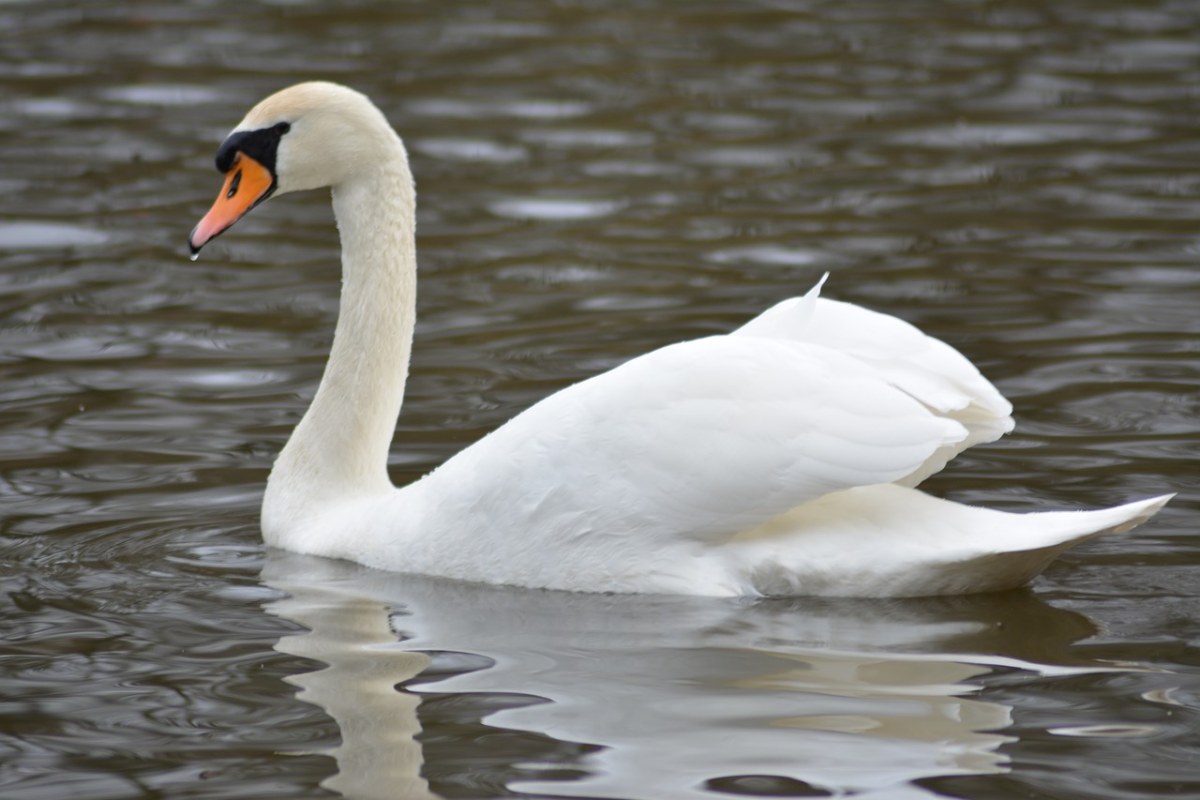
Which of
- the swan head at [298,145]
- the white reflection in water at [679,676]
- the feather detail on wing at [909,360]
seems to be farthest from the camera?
the swan head at [298,145]

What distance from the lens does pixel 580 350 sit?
31.5ft

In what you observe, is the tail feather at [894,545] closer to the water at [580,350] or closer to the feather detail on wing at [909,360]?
the water at [580,350]

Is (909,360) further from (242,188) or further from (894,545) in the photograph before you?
(242,188)

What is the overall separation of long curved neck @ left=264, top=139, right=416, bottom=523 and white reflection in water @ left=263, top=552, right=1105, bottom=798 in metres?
0.43

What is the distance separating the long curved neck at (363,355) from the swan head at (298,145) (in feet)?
0.26

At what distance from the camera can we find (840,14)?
59.9 feet

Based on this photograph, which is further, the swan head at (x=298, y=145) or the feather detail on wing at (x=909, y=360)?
the swan head at (x=298, y=145)

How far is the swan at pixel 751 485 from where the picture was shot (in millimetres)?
6047

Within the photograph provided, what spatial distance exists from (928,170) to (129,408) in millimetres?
6025

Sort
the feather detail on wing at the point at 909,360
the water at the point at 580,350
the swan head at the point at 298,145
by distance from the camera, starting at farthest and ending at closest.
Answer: the swan head at the point at 298,145, the feather detail on wing at the point at 909,360, the water at the point at 580,350

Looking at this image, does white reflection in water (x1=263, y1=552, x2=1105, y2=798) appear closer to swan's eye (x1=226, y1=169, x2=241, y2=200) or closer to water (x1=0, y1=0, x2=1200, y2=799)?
water (x1=0, y1=0, x2=1200, y2=799)

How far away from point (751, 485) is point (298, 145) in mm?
2134

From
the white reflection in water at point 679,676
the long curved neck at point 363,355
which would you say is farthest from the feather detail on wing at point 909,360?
the long curved neck at point 363,355

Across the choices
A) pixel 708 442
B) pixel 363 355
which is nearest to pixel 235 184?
pixel 363 355
